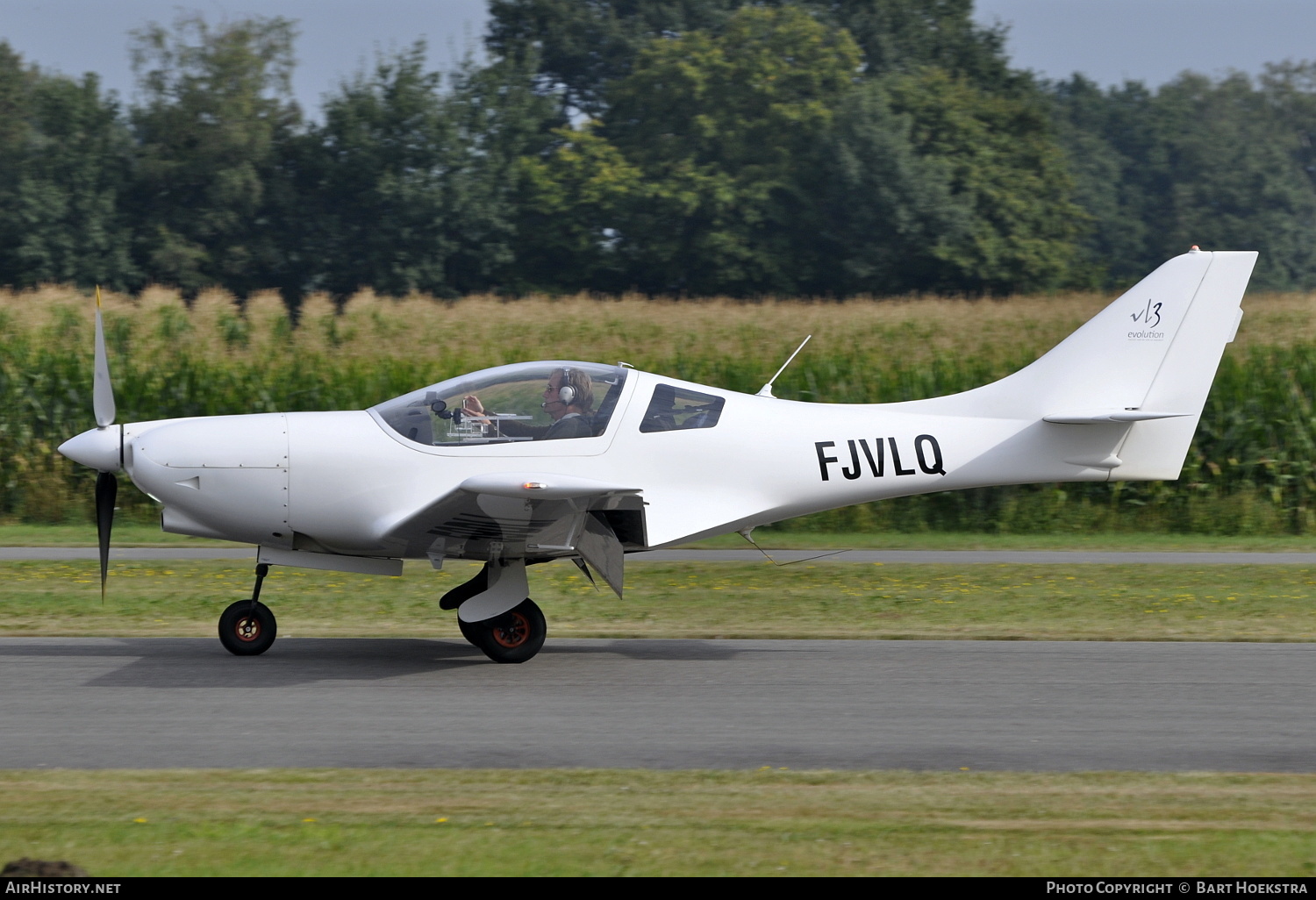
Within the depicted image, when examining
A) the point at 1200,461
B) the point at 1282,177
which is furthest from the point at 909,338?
the point at 1282,177

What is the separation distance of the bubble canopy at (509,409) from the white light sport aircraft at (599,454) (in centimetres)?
1

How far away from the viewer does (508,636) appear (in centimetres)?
959

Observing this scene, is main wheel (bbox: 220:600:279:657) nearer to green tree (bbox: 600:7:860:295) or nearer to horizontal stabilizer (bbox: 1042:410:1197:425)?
horizontal stabilizer (bbox: 1042:410:1197:425)

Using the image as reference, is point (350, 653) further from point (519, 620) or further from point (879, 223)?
point (879, 223)

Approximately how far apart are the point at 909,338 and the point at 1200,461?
653 cm

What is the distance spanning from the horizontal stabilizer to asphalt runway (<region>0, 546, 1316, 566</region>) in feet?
14.7

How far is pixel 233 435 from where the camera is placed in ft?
30.5

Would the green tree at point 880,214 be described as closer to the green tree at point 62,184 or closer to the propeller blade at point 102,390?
the green tree at point 62,184

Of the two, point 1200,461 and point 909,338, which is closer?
point 1200,461

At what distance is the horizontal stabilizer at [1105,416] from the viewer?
10055 millimetres

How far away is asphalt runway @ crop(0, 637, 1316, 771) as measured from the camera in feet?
22.9

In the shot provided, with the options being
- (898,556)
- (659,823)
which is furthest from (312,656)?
(898,556)

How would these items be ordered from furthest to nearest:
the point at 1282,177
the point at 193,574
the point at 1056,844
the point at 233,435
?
the point at 1282,177 → the point at 193,574 → the point at 233,435 → the point at 1056,844

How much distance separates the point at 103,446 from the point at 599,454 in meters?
3.38
